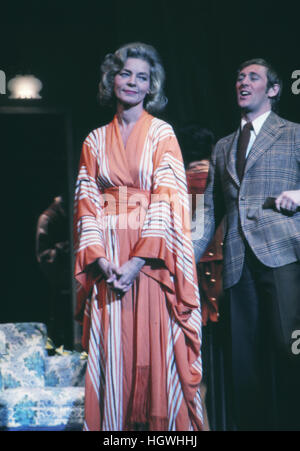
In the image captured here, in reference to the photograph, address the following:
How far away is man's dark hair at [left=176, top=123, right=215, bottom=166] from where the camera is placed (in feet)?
10.3

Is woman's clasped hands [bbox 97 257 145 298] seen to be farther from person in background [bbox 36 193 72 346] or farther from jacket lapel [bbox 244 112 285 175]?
person in background [bbox 36 193 72 346]

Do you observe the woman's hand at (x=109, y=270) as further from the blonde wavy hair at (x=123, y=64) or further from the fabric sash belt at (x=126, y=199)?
the blonde wavy hair at (x=123, y=64)

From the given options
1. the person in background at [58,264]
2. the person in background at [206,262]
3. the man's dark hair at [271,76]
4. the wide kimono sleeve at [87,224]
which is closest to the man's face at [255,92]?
the man's dark hair at [271,76]

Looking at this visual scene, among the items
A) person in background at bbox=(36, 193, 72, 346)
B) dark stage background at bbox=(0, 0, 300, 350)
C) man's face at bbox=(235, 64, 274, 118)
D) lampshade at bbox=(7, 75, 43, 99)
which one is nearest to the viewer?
man's face at bbox=(235, 64, 274, 118)

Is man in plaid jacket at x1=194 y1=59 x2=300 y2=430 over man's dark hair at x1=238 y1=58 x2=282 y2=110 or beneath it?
beneath

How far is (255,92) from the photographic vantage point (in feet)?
8.38

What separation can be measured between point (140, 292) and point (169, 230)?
28cm

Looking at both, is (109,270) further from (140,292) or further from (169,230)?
(169,230)

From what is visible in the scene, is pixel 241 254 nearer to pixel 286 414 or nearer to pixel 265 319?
A: pixel 265 319

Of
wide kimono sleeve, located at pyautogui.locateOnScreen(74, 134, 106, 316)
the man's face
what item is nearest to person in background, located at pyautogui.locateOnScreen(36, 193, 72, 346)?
wide kimono sleeve, located at pyautogui.locateOnScreen(74, 134, 106, 316)

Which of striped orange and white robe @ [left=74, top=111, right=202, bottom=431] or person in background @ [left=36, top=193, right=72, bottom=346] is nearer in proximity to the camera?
striped orange and white robe @ [left=74, top=111, right=202, bottom=431]

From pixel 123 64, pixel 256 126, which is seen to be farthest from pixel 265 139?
pixel 123 64
